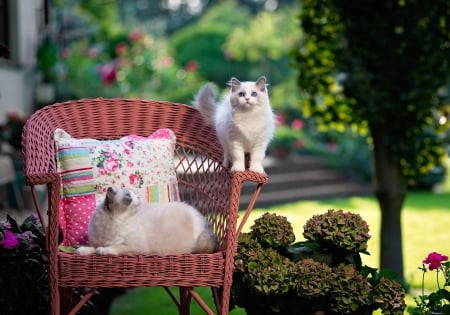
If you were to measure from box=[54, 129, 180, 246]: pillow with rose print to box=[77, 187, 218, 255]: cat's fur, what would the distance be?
208 mm

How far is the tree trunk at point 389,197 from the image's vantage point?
422 cm

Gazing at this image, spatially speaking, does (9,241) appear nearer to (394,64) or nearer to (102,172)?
(102,172)

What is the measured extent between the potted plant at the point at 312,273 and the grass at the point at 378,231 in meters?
0.99

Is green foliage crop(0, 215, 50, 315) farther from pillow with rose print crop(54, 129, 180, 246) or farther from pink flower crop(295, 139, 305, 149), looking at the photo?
pink flower crop(295, 139, 305, 149)

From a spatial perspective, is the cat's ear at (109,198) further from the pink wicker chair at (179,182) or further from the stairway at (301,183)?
the stairway at (301,183)

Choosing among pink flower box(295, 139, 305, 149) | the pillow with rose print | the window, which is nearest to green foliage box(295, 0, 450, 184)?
the pillow with rose print

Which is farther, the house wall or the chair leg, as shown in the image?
the house wall

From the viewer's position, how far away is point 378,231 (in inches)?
248

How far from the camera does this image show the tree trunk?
422cm

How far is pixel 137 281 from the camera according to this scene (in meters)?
2.32

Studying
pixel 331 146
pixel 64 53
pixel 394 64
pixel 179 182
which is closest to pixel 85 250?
pixel 179 182

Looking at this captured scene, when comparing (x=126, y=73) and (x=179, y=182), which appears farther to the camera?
(x=126, y=73)

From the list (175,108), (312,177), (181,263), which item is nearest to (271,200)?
(312,177)

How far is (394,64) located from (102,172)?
78.2 inches
